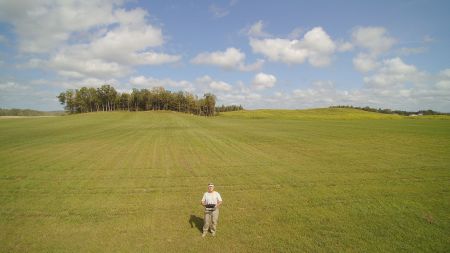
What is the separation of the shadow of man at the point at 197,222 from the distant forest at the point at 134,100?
454ft

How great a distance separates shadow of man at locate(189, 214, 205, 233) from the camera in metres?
13.9

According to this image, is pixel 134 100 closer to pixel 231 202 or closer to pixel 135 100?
pixel 135 100

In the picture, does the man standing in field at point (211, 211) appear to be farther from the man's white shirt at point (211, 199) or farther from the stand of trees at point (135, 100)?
the stand of trees at point (135, 100)

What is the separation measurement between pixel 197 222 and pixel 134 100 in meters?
152

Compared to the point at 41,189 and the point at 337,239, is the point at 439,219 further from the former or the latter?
the point at 41,189

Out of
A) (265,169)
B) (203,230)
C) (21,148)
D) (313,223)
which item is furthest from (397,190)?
(21,148)

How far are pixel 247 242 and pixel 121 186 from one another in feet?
33.9

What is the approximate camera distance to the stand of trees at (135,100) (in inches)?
5935

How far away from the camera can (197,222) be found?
47.3 ft

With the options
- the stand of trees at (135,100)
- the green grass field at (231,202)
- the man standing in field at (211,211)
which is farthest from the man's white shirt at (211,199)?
the stand of trees at (135,100)

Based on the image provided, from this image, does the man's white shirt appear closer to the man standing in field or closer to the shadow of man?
the man standing in field

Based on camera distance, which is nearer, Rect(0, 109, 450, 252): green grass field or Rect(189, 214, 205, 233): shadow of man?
Rect(0, 109, 450, 252): green grass field

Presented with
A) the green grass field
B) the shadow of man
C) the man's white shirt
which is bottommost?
the shadow of man

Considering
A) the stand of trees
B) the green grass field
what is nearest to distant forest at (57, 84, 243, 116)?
the stand of trees
